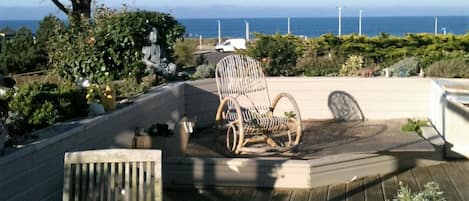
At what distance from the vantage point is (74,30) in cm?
874

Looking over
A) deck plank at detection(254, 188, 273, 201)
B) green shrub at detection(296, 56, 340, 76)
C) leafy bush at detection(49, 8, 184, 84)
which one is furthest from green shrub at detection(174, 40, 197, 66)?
deck plank at detection(254, 188, 273, 201)

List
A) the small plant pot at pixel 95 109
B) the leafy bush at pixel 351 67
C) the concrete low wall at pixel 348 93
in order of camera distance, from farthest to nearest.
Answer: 1. the leafy bush at pixel 351 67
2. the concrete low wall at pixel 348 93
3. the small plant pot at pixel 95 109

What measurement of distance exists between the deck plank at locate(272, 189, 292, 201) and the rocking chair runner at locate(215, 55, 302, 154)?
81cm

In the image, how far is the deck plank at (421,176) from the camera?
587cm

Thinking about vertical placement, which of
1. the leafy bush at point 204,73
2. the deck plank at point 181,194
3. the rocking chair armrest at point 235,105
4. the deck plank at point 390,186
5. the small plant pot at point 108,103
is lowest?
the deck plank at point 181,194

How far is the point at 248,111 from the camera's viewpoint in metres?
7.10

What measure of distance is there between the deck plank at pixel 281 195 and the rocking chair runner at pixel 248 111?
81 cm

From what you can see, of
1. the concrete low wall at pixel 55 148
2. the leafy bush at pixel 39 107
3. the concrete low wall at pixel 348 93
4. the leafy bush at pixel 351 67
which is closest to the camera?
the concrete low wall at pixel 55 148

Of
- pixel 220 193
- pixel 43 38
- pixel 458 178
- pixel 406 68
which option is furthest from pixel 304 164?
pixel 43 38

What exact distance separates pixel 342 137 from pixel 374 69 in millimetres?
2729

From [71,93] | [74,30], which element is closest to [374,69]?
[74,30]

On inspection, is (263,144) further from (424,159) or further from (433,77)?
(433,77)

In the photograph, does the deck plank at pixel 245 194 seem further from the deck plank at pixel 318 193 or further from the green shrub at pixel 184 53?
the green shrub at pixel 184 53

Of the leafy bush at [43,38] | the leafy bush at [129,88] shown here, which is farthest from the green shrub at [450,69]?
the leafy bush at [43,38]
